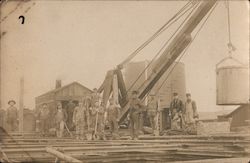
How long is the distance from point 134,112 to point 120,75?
0.35 m

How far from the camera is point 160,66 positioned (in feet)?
10.4

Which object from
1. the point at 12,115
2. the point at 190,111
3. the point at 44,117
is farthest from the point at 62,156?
the point at 190,111

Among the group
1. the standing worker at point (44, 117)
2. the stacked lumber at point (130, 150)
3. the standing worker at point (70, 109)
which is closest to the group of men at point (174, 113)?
the stacked lumber at point (130, 150)

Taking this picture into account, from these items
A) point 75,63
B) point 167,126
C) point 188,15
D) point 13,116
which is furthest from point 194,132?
point 13,116

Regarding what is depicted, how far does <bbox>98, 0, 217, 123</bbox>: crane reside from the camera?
2.81m

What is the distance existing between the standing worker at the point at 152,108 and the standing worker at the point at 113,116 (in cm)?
36

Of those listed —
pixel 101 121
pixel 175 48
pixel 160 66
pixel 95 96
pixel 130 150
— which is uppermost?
pixel 175 48

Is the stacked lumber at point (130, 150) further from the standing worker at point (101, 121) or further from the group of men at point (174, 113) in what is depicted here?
the standing worker at point (101, 121)

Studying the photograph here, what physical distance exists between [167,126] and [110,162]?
1.07 meters

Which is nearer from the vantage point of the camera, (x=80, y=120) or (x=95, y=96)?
(x=95, y=96)

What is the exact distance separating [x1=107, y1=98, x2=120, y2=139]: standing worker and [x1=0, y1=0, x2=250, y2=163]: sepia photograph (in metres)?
0.01

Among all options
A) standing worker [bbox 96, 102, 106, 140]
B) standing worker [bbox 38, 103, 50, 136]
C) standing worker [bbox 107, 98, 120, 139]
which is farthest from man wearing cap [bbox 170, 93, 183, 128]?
standing worker [bbox 38, 103, 50, 136]

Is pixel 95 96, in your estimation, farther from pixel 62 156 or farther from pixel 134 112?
pixel 62 156

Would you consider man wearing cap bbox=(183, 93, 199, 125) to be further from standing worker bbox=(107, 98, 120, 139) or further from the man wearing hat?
the man wearing hat
